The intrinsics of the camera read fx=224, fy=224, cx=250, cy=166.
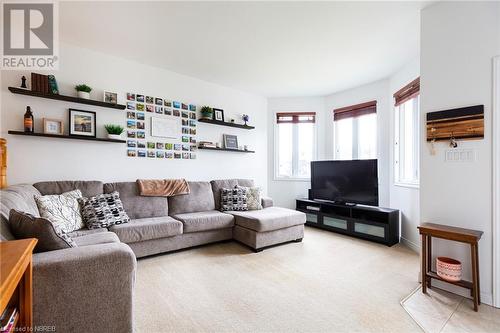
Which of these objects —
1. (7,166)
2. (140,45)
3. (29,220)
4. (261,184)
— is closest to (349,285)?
(29,220)

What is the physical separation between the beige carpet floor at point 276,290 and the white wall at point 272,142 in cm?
180

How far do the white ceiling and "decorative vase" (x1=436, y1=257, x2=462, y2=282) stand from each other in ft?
7.71

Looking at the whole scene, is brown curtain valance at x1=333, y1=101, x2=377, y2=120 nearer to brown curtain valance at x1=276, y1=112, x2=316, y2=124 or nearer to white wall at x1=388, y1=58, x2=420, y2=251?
white wall at x1=388, y1=58, x2=420, y2=251

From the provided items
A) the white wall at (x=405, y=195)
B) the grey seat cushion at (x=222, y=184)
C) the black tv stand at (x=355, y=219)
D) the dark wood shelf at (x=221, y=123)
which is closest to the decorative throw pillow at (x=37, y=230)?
the grey seat cushion at (x=222, y=184)

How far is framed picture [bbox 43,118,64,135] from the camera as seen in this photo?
2.60m

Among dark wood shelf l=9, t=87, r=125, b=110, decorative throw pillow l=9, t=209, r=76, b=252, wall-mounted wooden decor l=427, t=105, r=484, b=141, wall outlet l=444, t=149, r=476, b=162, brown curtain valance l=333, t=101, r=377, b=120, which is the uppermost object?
brown curtain valance l=333, t=101, r=377, b=120

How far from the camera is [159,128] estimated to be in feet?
11.4

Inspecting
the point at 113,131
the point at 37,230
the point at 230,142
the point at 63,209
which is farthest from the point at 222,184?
the point at 37,230

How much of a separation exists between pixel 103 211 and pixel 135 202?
47 cm

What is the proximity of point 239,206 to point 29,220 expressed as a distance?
2.53m

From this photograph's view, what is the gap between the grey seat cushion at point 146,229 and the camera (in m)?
2.45

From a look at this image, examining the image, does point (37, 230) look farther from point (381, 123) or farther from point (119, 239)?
point (381, 123)

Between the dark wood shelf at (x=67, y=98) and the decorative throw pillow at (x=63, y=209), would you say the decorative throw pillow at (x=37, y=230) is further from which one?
the dark wood shelf at (x=67, y=98)

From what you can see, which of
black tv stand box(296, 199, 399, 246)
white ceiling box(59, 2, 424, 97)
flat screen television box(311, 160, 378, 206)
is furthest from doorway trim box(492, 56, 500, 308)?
flat screen television box(311, 160, 378, 206)
